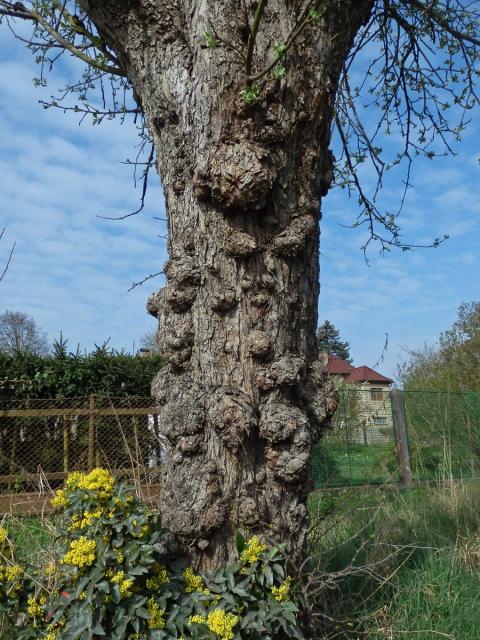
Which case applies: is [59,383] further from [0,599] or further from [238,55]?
[238,55]

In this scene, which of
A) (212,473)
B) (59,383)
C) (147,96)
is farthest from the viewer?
(59,383)

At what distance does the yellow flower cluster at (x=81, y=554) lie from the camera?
8.10 ft

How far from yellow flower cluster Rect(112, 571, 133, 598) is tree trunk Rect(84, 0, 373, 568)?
0.43 m

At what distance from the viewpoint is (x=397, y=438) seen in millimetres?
8969

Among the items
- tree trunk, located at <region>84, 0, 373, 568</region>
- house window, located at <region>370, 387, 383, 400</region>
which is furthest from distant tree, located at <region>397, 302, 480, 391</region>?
tree trunk, located at <region>84, 0, 373, 568</region>

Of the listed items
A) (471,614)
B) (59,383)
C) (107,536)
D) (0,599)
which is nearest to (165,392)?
(107,536)

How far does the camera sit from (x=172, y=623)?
2.49m

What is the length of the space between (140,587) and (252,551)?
49 centimetres

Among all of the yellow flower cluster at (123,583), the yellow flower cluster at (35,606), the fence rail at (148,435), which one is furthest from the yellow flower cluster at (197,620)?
the fence rail at (148,435)

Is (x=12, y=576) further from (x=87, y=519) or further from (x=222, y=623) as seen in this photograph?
(x=222, y=623)

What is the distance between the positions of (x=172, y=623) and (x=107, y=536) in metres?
0.43

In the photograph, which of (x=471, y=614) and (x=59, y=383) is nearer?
(x=471, y=614)

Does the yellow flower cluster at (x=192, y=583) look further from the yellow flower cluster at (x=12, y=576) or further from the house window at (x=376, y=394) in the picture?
the house window at (x=376, y=394)

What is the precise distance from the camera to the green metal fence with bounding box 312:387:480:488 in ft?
17.1
